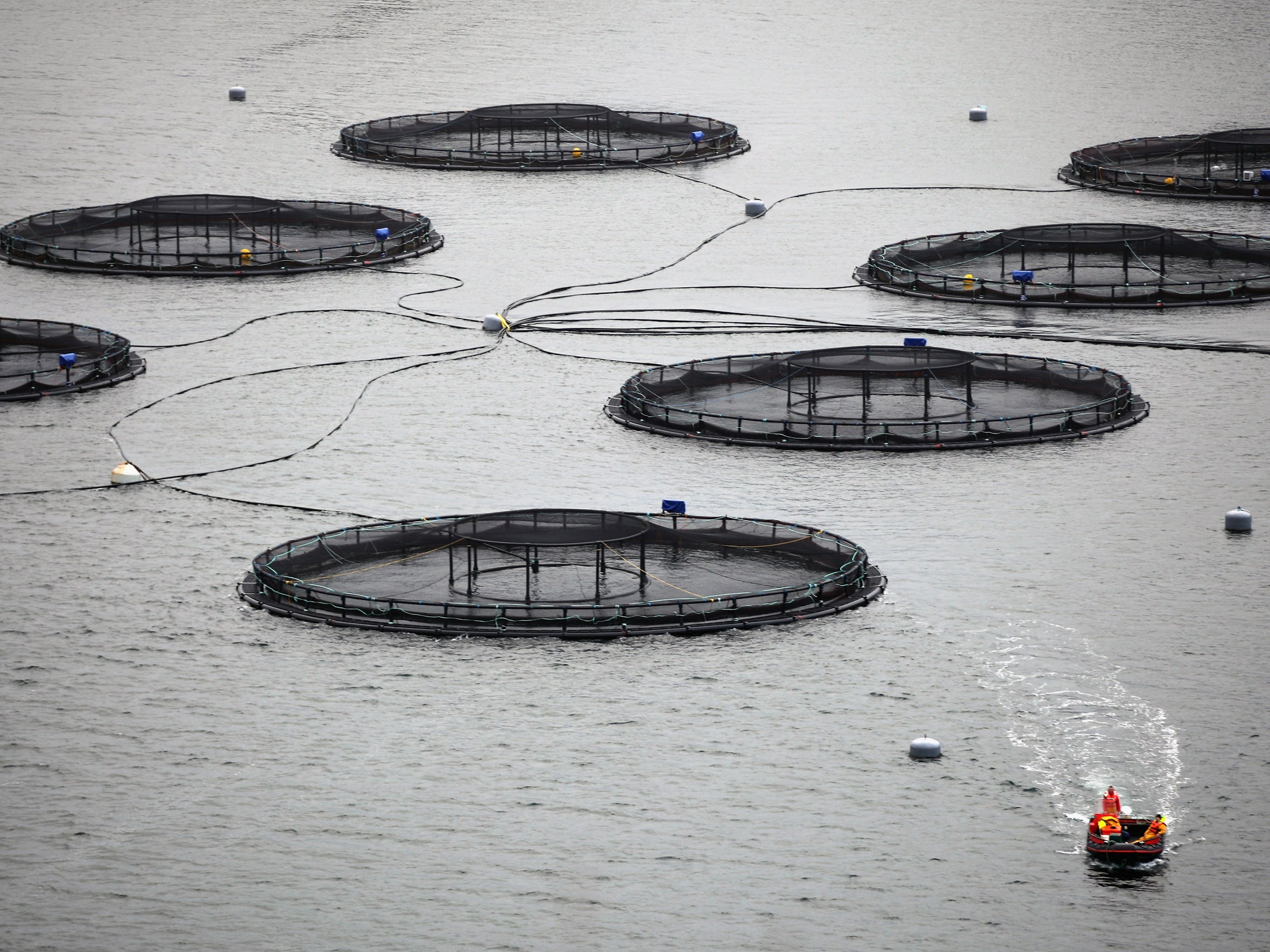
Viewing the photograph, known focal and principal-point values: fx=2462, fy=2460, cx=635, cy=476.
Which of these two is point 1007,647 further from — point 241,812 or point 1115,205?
point 1115,205

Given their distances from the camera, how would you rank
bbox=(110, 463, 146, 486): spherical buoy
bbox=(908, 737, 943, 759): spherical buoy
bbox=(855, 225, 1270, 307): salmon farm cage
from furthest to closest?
bbox=(855, 225, 1270, 307): salmon farm cage < bbox=(110, 463, 146, 486): spherical buoy < bbox=(908, 737, 943, 759): spherical buoy

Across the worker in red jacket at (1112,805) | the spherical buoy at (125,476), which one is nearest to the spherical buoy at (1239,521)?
the worker in red jacket at (1112,805)

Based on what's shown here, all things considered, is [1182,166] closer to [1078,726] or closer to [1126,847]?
[1078,726]

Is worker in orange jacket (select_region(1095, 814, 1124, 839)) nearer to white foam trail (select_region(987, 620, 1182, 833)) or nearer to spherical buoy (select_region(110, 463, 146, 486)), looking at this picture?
white foam trail (select_region(987, 620, 1182, 833))

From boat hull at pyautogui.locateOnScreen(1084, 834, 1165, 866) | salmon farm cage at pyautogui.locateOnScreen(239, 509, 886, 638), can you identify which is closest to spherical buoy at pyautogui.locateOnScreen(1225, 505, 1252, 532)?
salmon farm cage at pyautogui.locateOnScreen(239, 509, 886, 638)

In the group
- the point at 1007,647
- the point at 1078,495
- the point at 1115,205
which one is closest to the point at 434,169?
the point at 1115,205
